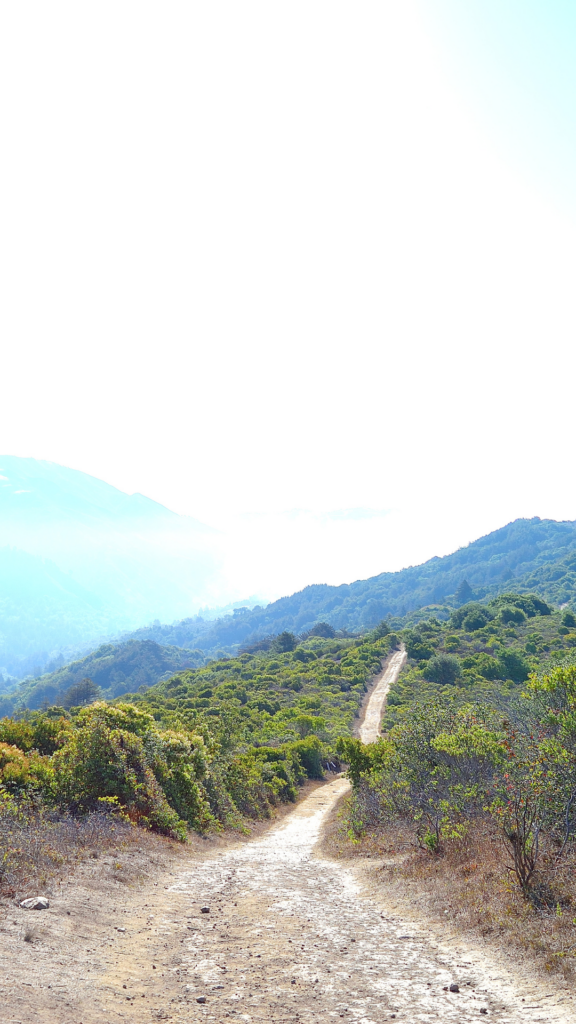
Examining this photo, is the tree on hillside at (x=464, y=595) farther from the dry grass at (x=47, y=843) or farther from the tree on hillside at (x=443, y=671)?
the dry grass at (x=47, y=843)

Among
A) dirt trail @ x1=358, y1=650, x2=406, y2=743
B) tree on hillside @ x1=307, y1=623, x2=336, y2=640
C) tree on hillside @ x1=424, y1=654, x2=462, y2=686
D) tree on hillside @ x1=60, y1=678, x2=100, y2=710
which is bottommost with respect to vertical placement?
tree on hillside @ x1=60, y1=678, x2=100, y2=710

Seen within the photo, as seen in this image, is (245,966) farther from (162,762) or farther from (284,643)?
(284,643)

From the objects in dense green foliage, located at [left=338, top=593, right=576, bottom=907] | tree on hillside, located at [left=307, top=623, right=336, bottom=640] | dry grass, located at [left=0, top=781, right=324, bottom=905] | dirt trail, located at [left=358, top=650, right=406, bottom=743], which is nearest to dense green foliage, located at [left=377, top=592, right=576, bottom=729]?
dirt trail, located at [left=358, top=650, right=406, bottom=743]

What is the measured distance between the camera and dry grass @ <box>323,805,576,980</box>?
6598mm

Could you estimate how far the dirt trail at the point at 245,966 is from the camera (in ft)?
18.5

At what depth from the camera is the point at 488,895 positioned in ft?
27.2

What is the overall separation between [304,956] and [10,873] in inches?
174

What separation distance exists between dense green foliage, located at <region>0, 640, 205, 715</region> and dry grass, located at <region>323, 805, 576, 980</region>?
131721 mm

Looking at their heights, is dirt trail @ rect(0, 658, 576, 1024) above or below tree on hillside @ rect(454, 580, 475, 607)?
above

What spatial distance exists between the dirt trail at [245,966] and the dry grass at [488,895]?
0.42 meters

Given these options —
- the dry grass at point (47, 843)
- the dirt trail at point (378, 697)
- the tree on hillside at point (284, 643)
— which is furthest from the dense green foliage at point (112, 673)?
the dry grass at point (47, 843)

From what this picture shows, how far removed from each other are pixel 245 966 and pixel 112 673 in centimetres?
16526

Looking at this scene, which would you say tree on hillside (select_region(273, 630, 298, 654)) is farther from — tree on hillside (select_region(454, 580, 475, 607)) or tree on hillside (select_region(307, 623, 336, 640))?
tree on hillside (select_region(454, 580, 475, 607))

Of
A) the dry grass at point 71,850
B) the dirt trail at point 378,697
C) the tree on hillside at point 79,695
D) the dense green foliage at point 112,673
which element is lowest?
the dense green foliage at point 112,673
